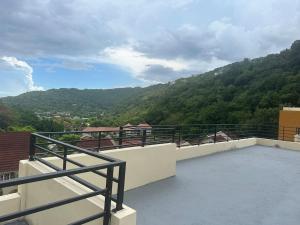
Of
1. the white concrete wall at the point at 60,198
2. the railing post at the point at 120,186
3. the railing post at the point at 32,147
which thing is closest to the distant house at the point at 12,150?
the railing post at the point at 32,147

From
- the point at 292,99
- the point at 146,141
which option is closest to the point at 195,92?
the point at 292,99

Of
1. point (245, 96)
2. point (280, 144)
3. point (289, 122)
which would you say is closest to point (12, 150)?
point (280, 144)

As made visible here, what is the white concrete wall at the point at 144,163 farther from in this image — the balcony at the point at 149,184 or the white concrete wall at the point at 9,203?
the white concrete wall at the point at 9,203

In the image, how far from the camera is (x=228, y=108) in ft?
88.9

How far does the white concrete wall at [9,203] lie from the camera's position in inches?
134

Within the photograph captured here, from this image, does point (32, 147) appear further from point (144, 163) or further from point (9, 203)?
point (144, 163)

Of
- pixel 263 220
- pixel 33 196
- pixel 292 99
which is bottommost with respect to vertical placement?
pixel 263 220

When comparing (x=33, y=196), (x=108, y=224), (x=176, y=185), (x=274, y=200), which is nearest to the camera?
(x=108, y=224)

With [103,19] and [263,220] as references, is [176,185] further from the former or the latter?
[103,19]

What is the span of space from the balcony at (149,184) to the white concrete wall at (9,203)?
0.4 inches

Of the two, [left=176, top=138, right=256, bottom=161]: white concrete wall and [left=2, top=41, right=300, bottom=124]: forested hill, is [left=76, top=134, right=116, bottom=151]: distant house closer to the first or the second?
[left=176, top=138, right=256, bottom=161]: white concrete wall

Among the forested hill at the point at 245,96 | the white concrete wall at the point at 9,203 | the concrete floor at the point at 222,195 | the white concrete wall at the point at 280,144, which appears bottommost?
the concrete floor at the point at 222,195

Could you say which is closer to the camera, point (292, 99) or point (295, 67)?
point (292, 99)

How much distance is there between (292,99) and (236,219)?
2481cm
